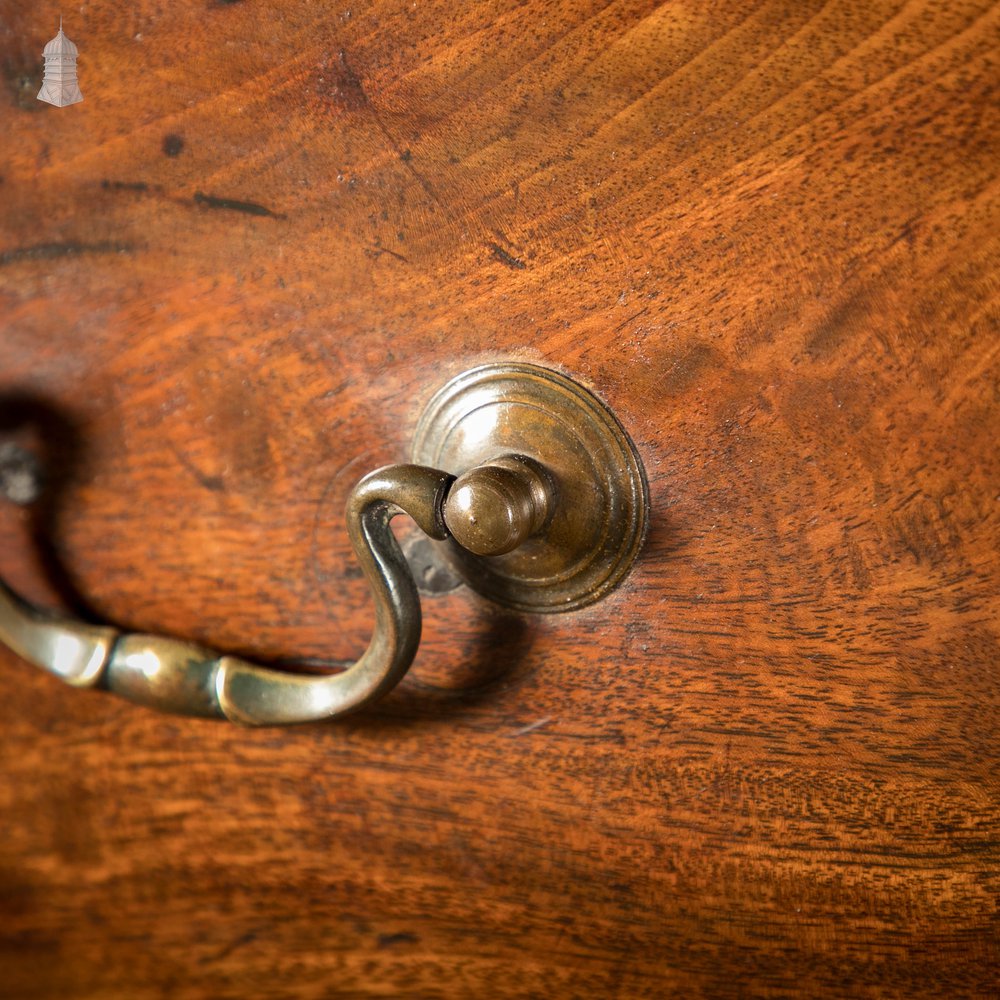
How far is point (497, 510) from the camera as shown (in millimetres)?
374

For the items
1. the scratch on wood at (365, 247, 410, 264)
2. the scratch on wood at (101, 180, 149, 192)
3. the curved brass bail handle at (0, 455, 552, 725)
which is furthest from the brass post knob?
the scratch on wood at (101, 180, 149, 192)

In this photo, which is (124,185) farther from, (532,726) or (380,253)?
(532,726)

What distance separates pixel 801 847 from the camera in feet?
1.43

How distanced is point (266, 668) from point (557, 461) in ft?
0.59

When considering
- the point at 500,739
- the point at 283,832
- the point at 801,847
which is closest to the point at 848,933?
the point at 801,847

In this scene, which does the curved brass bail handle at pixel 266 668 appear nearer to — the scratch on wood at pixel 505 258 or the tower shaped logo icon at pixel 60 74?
the scratch on wood at pixel 505 258

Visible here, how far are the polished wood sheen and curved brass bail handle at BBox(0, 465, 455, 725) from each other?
0.04 m

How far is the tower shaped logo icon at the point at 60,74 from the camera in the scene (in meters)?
0.48

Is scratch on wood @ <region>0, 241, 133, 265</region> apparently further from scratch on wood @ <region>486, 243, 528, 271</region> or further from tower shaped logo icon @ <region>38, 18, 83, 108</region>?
scratch on wood @ <region>486, 243, 528, 271</region>

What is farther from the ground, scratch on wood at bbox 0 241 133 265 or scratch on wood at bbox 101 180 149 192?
scratch on wood at bbox 101 180 149 192

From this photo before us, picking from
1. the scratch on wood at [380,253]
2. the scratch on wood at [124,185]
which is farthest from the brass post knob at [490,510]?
the scratch on wood at [124,185]

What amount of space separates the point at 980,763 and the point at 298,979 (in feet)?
1.25

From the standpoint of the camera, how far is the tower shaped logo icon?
48 centimetres

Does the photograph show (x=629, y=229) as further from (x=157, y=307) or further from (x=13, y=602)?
(x=13, y=602)
